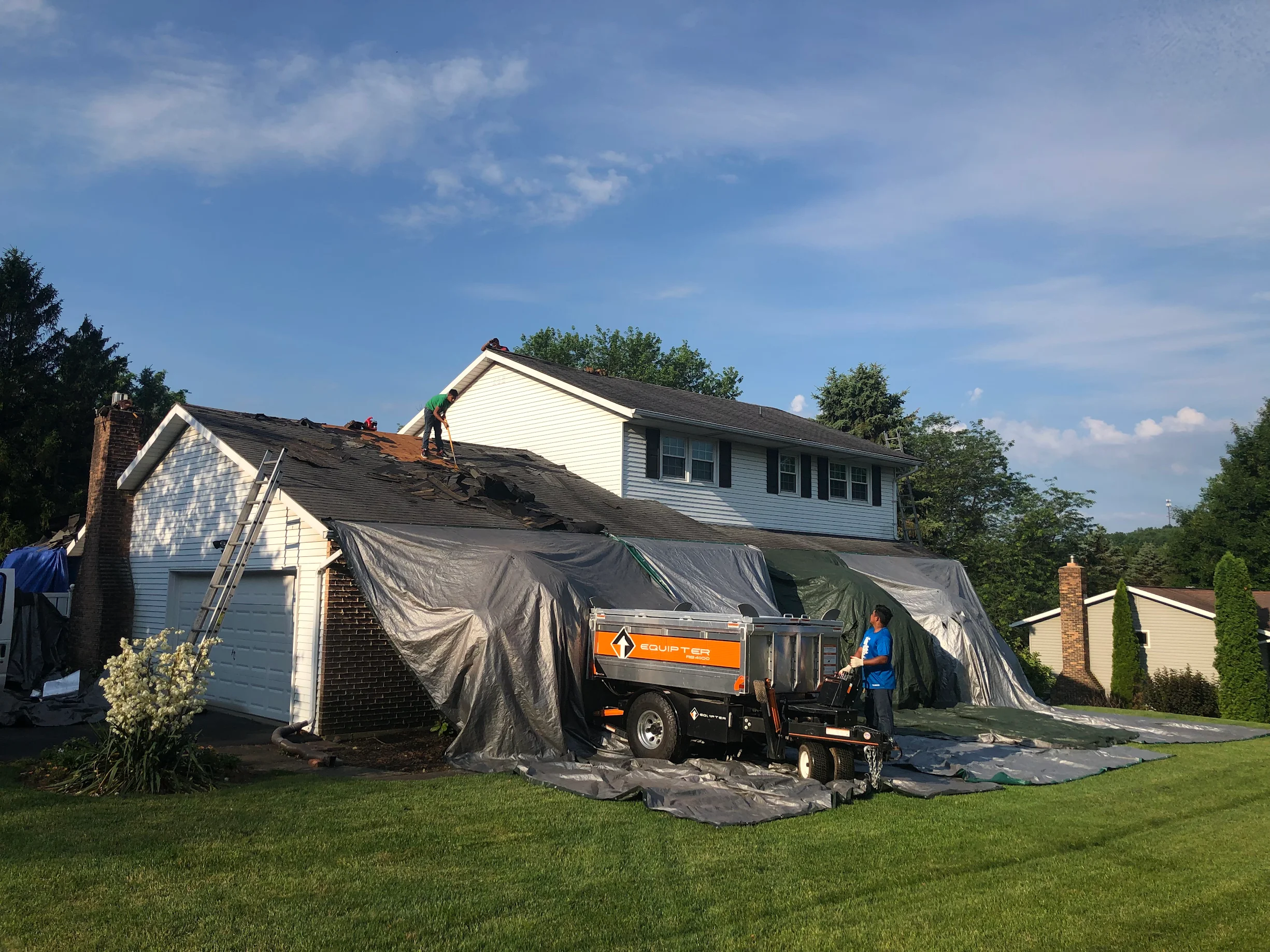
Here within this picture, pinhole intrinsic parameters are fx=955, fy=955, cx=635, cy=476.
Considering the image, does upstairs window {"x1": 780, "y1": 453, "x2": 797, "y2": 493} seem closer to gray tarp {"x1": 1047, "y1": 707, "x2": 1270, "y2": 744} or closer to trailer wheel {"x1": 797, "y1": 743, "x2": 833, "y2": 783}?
gray tarp {"x1": 1047, "y1": 707, "x2": 1270, "y2": 744}

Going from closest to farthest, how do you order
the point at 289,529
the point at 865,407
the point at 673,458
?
the point at 289,529 → the point at 673,458 → the point at 865,407

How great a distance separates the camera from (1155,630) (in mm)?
28297

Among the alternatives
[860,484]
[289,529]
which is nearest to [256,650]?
[289,529]

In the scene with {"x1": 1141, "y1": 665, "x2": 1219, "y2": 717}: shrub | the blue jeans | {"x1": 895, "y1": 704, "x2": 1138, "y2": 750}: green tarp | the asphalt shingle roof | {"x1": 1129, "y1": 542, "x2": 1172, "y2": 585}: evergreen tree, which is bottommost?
{"x1": 1141, "y1": 665, "x2": 1219, "y2": 717}: shrub

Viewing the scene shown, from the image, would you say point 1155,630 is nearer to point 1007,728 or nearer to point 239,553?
point 1007,728

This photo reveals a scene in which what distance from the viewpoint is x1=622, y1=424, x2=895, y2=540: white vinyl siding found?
20875mm

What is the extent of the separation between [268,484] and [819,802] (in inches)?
340

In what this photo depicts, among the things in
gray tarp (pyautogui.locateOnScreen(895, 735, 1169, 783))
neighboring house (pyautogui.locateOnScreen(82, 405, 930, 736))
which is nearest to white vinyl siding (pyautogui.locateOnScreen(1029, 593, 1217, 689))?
neighboring house (pyautogui.locateOnScreen(82, 405, 930, 736))

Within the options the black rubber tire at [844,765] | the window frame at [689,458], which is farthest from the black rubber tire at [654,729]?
the window frame at [689,458]

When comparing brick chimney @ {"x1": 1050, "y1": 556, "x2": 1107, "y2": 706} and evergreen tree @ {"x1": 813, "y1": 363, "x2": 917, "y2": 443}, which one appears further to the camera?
evergreen tree @ {"x1": 813, "y1": 363, "x2": 917, "y2": 443}

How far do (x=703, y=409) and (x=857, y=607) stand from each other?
7.75 m

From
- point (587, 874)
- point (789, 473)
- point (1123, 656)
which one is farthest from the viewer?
point (1123, 656)

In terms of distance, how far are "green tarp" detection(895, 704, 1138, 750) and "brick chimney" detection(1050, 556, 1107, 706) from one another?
10815 mm

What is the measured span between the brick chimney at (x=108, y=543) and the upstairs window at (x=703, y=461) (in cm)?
1167
